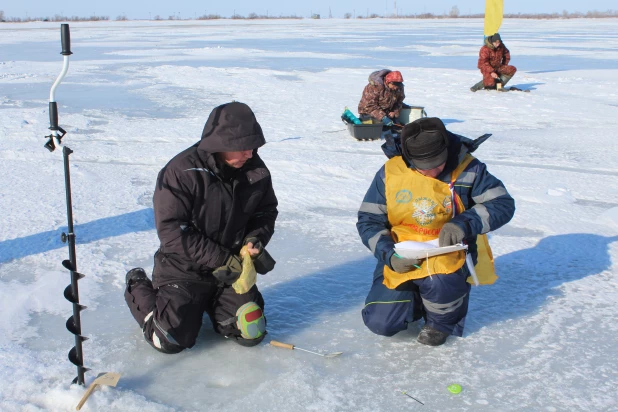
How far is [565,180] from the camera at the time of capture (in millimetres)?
5844

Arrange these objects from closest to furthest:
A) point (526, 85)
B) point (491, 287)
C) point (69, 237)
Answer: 1. point (69, 237)
2. point (491, 287)
3. point (526, 85)

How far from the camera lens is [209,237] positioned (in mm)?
2992

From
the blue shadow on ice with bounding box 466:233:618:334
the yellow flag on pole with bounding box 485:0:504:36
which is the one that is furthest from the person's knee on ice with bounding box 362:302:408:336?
the yellow flag on pole with bounding box 485:0:504:36

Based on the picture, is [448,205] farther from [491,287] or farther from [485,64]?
[485,64]

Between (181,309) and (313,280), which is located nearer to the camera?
(181,309)

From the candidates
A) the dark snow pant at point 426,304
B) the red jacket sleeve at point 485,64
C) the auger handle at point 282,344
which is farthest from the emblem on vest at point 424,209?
the red jacket sleeve at point 485,64

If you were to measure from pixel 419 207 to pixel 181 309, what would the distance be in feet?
3.86

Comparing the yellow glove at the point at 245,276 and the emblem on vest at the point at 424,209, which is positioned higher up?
the emblem on vest at the point at 424,209

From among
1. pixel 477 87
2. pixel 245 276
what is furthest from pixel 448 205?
pixel 477 87

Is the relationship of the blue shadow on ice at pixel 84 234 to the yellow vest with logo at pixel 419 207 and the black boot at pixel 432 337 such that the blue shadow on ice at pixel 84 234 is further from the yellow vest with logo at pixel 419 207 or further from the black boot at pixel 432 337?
the black boot at pixel 432 337

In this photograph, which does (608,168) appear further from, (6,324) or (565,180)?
(6,324)

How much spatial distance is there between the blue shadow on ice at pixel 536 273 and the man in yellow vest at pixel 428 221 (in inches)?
11.8

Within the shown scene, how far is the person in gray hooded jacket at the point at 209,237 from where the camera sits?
2.82 meters

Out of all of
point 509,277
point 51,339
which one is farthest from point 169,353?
point 509,277
